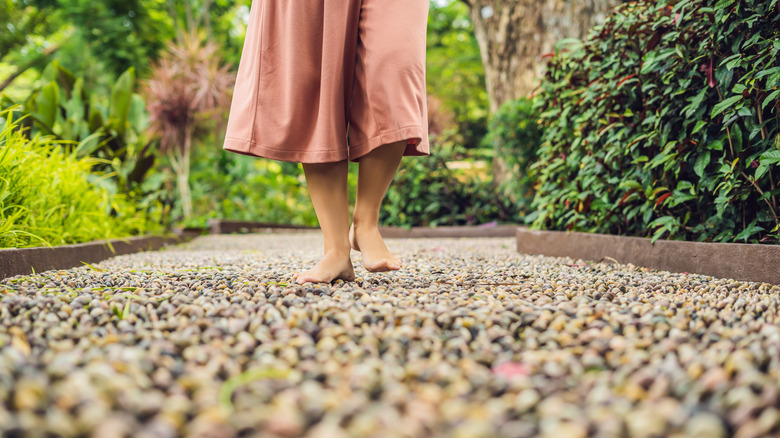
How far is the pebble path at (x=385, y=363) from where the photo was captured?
62 centimetres

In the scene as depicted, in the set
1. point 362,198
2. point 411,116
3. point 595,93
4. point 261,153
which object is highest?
point 595,93

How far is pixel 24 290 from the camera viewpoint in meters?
1.50

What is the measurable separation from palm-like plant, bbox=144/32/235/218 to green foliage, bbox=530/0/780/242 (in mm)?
5564

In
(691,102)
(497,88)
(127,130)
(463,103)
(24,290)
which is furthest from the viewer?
(463,103)

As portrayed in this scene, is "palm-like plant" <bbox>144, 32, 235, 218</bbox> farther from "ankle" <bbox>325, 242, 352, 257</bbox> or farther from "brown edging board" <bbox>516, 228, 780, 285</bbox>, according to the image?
"ankle" <bbox>325, 242, 352, 257</bbox>

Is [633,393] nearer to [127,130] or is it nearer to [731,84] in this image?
[731,84]

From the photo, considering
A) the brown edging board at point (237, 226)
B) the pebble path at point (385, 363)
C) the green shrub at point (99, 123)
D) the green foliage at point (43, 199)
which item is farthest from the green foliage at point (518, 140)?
the pebble path at point (385, 363)

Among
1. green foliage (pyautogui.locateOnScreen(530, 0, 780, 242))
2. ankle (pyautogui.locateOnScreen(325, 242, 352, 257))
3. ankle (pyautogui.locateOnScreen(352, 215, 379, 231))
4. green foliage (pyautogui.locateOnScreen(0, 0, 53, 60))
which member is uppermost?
green foliage (pyautogui.locateOnScreen(0, 0, 53, 60))

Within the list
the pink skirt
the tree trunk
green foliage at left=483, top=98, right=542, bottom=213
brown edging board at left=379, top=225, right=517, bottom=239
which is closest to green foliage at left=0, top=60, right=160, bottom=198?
the pink skirt

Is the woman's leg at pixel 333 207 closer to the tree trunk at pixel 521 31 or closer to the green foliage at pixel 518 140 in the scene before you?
the green foliage at pixel 518 140

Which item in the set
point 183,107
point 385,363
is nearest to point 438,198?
point 183,107

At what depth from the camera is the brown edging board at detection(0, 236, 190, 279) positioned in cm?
183

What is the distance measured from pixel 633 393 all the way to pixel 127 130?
507 cm

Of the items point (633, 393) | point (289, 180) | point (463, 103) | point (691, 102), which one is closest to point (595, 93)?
point (691, 102)
